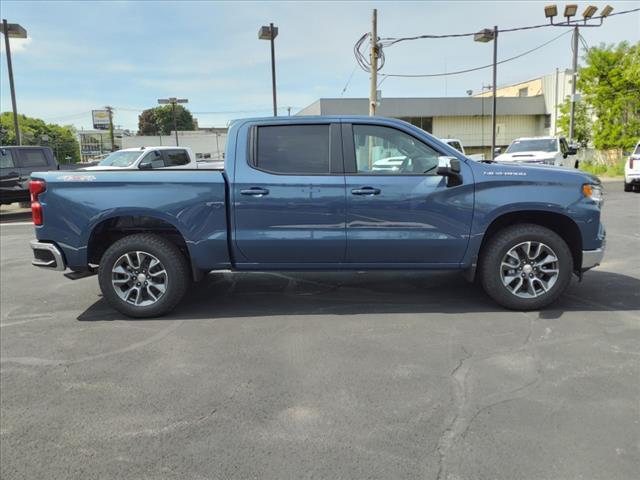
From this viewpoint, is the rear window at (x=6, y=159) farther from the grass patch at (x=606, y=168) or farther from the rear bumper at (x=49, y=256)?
the grass patch at (x=606, y=168)

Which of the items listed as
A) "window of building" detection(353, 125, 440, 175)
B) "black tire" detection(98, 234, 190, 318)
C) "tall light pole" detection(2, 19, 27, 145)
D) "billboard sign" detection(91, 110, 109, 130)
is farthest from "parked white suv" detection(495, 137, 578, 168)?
"billboard sign" detection(91, 110, 109, 130)

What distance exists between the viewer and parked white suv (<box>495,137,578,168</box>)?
1621 centimetres

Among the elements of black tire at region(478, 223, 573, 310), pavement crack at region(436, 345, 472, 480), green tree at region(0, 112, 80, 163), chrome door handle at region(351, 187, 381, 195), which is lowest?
pavement crack at region(436, 345, 472, 480)

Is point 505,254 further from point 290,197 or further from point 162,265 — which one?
point 162,265

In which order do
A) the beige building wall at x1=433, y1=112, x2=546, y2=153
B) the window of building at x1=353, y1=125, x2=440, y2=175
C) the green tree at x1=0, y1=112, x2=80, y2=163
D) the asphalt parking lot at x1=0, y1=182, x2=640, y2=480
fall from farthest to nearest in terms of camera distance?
the green tree at x1=0, y1=112, x2=80, y2=163
the beige building wall at x1=433, y1=112, x2=546, y2=153
the window of building at x1=353, y1=125, x2=440, y2=175
the asphalt parking lot at x1=0, y1=182, x2=640, y2=480

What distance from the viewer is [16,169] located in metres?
14.9

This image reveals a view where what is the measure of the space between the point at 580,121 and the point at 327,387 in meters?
34.6

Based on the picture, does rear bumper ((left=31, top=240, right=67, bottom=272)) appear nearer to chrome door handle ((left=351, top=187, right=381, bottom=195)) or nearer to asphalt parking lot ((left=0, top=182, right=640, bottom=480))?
asphalt parking lot ((left=0, top=182, right=640, bottom=480))

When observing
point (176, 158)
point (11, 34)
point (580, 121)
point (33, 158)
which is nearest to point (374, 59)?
point (176, 158)

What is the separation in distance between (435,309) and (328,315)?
1.10 metres

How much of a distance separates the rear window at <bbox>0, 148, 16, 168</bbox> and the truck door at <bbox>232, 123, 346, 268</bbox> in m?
13.0

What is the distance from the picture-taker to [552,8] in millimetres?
18312

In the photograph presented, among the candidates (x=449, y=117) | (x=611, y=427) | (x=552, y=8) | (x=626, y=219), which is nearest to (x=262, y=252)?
(x=611, y=427)

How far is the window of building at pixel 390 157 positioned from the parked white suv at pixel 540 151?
41.5ft
